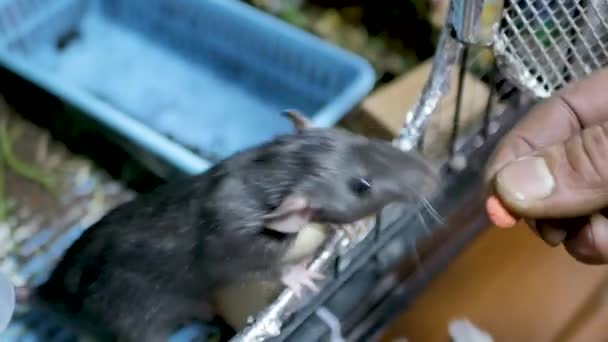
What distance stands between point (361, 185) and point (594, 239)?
0.30 m

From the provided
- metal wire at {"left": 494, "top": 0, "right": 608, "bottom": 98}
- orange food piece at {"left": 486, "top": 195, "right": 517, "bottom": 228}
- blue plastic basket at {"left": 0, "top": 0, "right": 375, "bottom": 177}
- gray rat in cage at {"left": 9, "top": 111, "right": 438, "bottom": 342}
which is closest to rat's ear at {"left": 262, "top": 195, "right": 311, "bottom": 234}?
gray rat in cage at {"left": 9, "top": 111, "right": 438, "bottom": 342}

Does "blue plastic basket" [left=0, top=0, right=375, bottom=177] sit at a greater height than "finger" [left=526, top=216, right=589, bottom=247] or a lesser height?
lesser

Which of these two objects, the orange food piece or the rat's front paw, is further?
the rat's front paw

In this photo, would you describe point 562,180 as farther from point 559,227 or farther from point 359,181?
point 359,181

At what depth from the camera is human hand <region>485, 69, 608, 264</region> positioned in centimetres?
88

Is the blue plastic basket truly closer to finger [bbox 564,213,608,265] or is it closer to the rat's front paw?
the rat's front paw

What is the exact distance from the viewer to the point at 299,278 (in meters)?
1.17

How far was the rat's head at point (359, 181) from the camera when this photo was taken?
3.80 ft

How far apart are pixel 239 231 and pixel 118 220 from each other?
198 mm

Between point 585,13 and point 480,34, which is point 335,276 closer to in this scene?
point 480,34

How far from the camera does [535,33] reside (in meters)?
1.28

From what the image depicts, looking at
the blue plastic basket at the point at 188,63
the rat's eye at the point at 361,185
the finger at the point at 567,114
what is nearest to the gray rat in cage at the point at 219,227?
the rat's eye at the point at 361,185

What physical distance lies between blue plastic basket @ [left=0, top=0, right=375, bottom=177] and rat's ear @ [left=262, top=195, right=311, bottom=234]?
566mm

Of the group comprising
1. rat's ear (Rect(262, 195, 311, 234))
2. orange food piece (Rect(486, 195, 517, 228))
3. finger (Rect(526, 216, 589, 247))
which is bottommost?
rat's ear (Rect(262, 195, 311, 234))
